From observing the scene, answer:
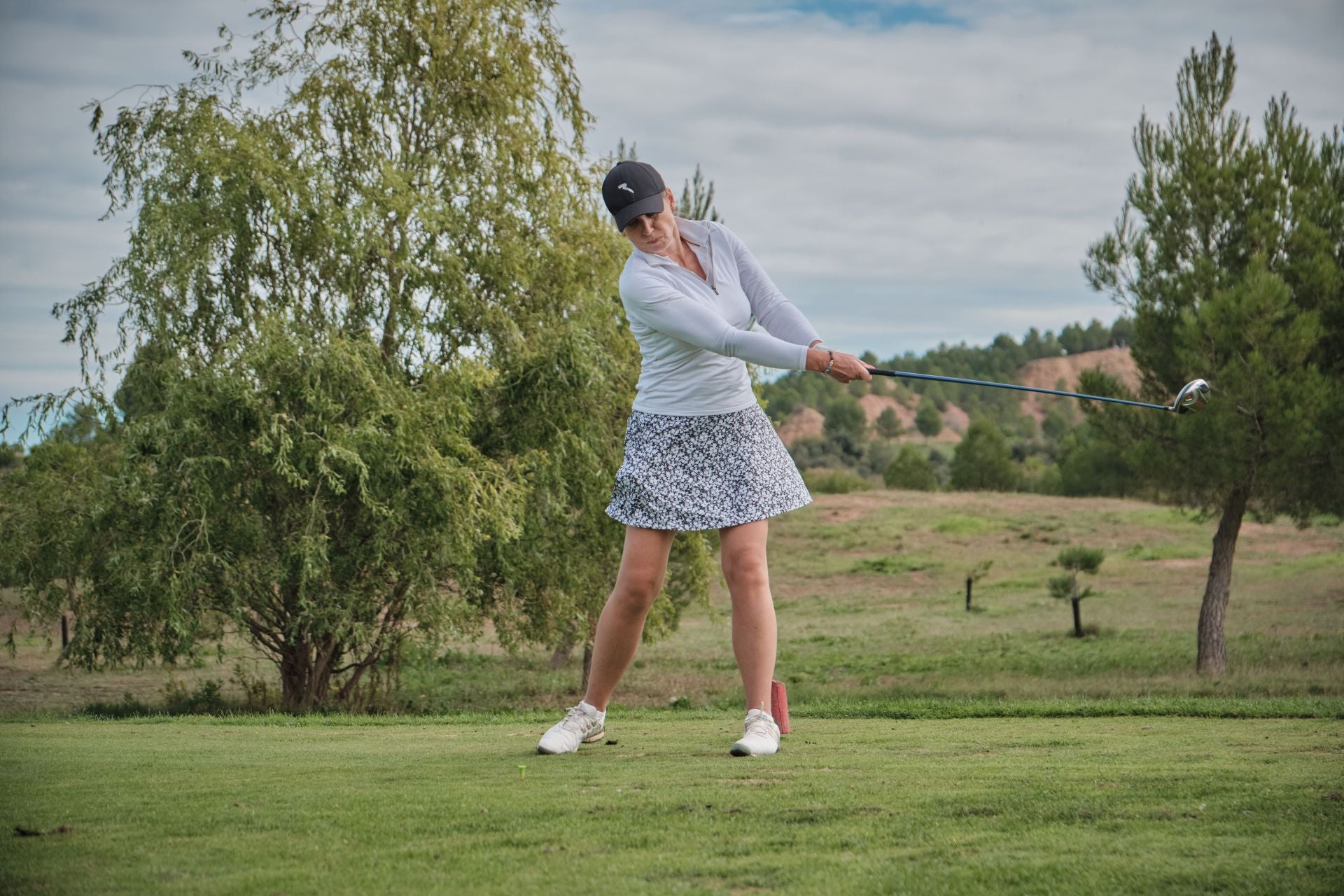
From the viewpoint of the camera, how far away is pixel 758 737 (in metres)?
4.79

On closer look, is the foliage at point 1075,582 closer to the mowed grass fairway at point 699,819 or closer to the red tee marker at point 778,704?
the mowed grass fairway at point 699,819

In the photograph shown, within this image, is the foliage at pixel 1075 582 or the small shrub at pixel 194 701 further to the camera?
the foliage at pixel 1075 582

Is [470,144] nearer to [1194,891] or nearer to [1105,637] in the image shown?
[1194,891]

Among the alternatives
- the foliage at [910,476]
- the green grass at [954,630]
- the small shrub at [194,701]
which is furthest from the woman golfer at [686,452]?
the foliage at [910,476]

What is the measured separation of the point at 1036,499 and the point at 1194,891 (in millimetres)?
57506

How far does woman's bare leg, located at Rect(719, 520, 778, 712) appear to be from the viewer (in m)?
5.01

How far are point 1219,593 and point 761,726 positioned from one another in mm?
16971

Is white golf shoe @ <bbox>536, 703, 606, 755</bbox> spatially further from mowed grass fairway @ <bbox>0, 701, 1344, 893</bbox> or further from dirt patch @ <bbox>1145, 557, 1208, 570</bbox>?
dirt patch @ <bbox>1145, 557, 1208, 570</bbox>

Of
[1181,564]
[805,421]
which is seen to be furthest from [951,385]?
[1181,564]

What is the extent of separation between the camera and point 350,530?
47.0ft

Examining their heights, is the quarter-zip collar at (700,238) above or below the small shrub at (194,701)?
above

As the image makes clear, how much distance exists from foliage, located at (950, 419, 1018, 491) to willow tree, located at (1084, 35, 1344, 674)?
52541 millimetres

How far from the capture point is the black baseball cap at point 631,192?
192 inches

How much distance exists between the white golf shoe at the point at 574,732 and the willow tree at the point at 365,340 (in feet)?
26.5
